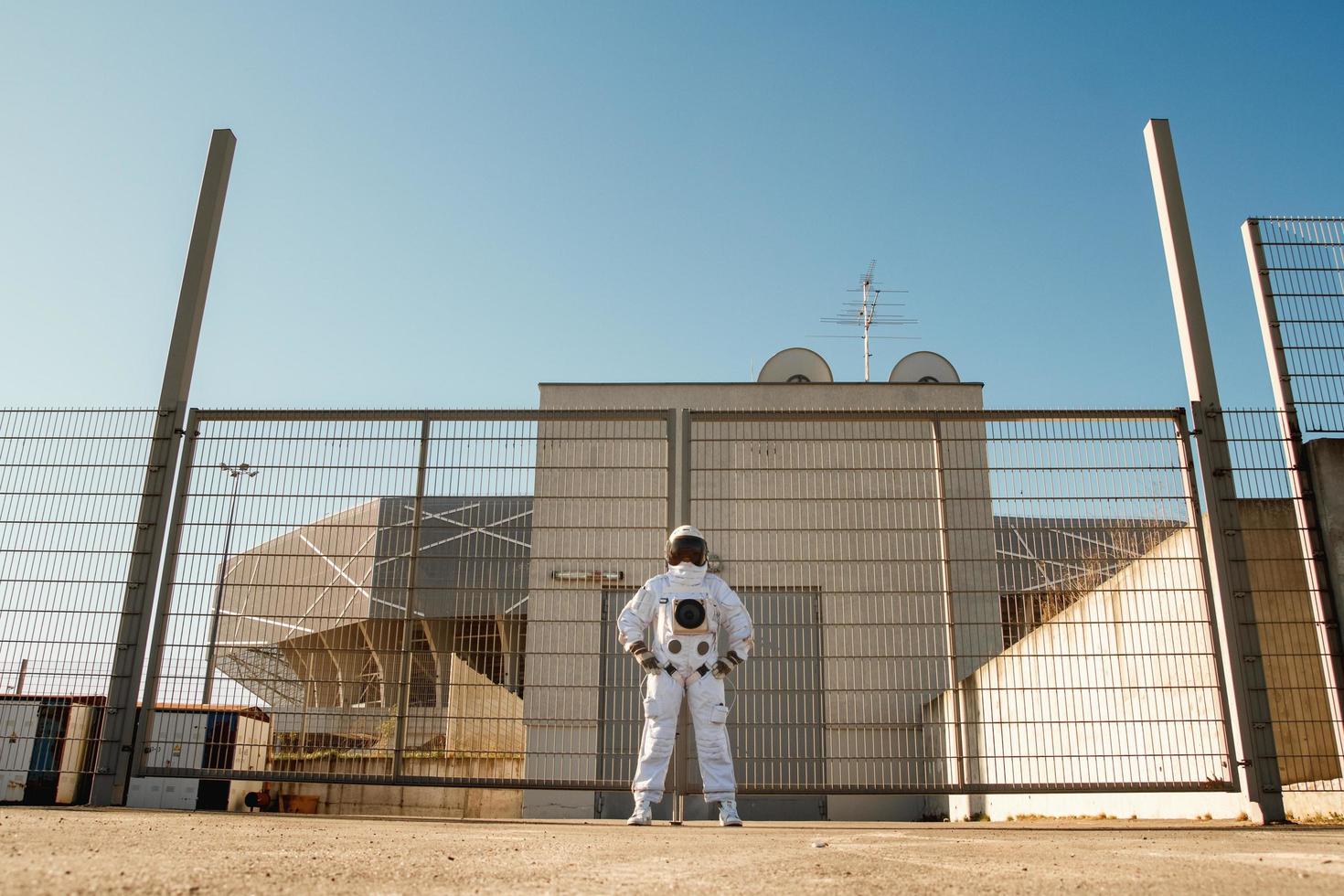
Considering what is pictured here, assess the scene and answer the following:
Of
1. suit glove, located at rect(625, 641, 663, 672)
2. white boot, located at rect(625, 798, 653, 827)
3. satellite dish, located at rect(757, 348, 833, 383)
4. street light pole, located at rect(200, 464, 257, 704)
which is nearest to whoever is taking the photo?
white boot, located at rect(625, 798, 653, 827)

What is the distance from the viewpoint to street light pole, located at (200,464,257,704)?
22.4ft

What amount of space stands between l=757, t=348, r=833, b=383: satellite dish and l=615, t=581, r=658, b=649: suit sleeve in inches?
622

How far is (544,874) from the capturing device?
2941 millimetres

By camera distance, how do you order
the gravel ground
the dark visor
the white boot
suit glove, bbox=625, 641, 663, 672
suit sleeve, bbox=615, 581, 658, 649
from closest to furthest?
1. the gravel ground
2. the white boot
3. suit glove, bbox=625, 641, 663, 672
4. suit sleeve, bbox=615, 581, 658, 649
5. the dark visor

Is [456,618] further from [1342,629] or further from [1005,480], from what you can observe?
[1342,629]

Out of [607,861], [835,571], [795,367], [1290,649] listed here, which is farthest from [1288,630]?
[795,367]

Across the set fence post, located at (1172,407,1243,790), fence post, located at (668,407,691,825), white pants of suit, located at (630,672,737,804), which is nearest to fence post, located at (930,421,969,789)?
white pants of suit, located at (630,672,737,804)

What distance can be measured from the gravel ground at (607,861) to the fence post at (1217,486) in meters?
1.78

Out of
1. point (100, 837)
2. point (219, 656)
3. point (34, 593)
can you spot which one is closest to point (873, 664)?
point (219, 656)

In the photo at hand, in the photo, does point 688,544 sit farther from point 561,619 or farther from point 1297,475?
point 1297,475

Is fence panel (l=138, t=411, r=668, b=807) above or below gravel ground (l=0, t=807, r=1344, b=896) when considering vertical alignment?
above

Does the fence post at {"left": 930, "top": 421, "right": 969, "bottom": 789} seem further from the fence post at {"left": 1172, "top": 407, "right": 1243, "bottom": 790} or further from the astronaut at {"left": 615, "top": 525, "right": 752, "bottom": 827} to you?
the fence post at {"left": 1172, "top": 407, "right": 1243, "bottom": 790}

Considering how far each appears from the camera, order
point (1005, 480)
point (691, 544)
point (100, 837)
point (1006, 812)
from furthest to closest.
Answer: point (1006, 812) → point (1005, 480) → point (691, 544) → point (100, 837)

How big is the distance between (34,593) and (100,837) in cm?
405
